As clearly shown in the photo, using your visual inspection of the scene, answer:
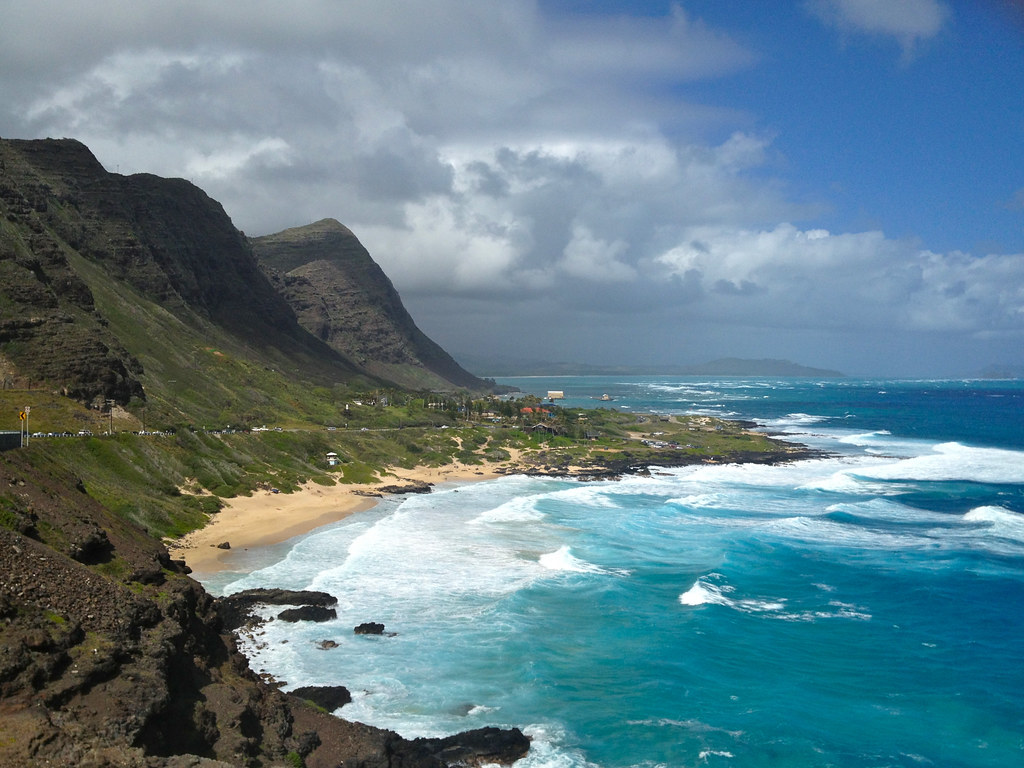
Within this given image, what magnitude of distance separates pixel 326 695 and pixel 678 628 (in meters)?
16.2

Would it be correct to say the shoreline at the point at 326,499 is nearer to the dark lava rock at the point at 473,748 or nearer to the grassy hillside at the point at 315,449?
the grassy hillside at the point at 315,449

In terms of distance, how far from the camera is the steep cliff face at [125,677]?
1477cm

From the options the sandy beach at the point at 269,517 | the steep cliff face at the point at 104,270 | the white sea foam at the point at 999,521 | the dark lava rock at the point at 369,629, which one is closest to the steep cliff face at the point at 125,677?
the dark lava rock at the point at 369,629

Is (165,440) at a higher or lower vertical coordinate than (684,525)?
higher

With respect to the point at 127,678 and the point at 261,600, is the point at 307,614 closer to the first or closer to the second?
Answer: the point at 261,600

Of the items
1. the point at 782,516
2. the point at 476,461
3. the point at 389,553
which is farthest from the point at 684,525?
the point at 476,461

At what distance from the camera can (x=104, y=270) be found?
116500 mm

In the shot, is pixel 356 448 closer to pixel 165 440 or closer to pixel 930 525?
pixel 165 440

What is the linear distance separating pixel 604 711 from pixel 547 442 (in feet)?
273

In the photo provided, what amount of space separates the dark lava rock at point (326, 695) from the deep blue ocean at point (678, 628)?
37 cm

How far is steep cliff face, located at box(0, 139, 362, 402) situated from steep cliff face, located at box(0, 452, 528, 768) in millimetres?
40192

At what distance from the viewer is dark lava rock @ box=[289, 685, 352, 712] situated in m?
24.5

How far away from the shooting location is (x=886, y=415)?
179 m

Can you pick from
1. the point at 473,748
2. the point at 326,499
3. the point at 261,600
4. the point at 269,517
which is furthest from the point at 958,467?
the point at 473,748
